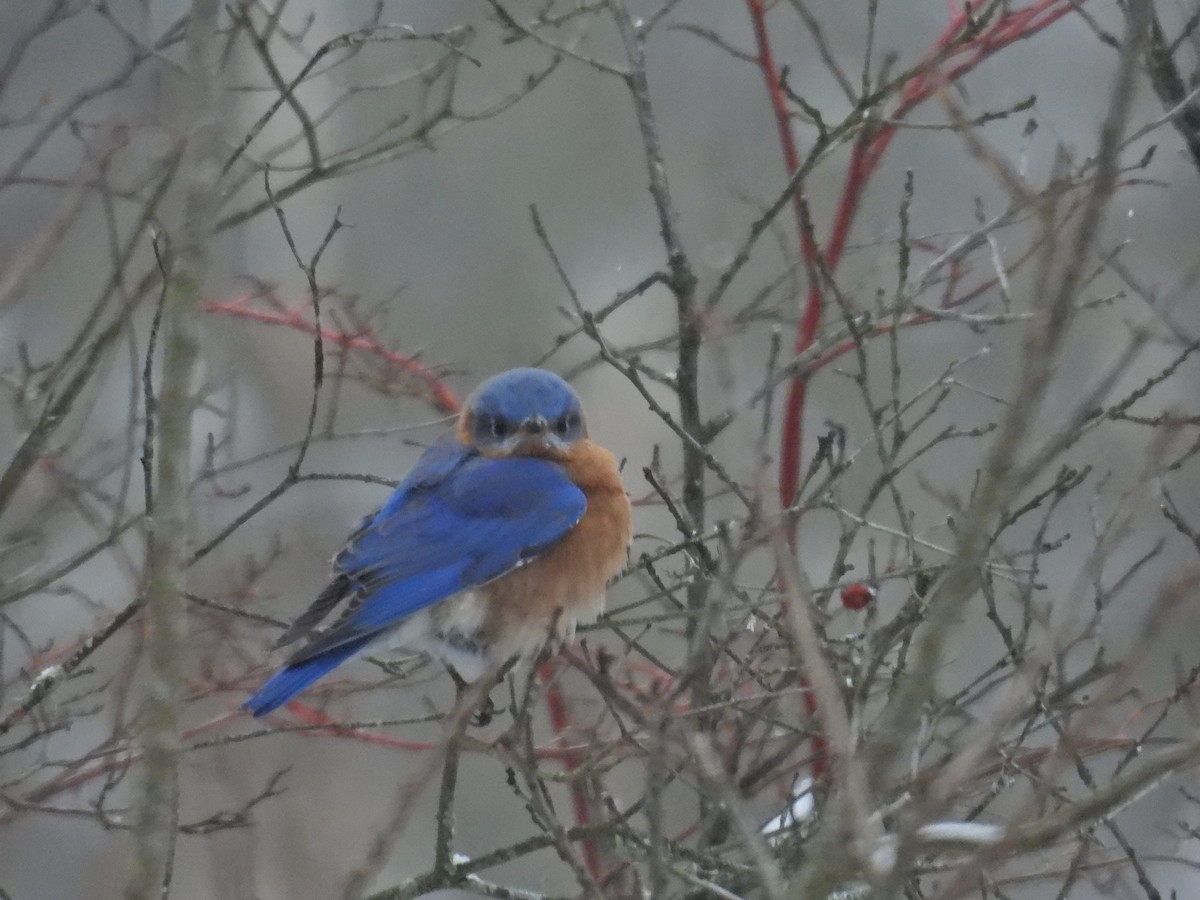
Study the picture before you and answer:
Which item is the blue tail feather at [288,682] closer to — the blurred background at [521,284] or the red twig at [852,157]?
the red twig at [852,157]

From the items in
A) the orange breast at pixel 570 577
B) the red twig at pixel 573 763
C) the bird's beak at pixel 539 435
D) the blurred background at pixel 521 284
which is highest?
the blurred background at pixel 521 284

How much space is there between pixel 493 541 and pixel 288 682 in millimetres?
854

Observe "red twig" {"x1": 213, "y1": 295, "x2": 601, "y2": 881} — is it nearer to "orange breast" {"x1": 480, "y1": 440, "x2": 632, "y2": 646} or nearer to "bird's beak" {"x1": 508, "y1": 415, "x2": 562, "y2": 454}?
"orange breast" {"x1": 480, "y1": 440, "x2": 632, "y2": 646}

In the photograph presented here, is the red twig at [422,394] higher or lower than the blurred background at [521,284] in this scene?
lower

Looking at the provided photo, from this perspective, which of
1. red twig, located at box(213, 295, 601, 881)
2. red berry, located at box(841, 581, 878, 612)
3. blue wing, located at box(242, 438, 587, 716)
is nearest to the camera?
red berry, located at box(841, 581, 878, 612)

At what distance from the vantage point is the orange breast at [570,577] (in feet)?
12.1

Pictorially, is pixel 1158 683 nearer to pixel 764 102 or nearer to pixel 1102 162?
pixel 764 102

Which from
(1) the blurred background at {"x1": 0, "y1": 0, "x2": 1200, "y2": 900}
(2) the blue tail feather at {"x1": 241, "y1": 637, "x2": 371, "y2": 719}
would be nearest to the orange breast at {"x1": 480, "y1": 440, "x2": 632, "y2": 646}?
(2) the blue tail feather at {"x1": 241, "y1": 637, "x2": 371, "y2": 719}

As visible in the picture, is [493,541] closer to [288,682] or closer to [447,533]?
[447,533]

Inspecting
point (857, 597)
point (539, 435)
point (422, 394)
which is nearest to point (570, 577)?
point (539, 435)

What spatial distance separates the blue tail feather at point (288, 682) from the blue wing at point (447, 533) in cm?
20

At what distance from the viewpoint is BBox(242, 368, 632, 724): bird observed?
3.62 m

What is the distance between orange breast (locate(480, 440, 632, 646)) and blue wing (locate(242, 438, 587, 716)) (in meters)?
0.04

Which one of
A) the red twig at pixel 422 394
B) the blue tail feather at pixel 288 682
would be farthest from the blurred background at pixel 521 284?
the blue tail feather at pixel 288 682
